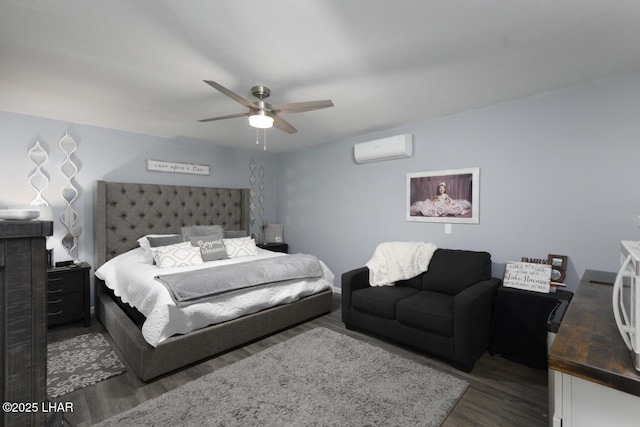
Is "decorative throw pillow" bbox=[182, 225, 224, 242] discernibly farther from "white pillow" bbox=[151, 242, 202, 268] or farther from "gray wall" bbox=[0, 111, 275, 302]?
"gray wall" bbox=[0, 111, 275, 302]

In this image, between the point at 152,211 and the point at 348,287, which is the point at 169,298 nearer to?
the point at 348,287

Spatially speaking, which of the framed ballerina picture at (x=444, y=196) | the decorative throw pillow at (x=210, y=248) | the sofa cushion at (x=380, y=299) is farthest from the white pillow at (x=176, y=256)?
the framed ballerina picture at (x=444, y=196)

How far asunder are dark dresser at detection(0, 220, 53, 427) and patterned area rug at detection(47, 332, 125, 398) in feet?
5.68

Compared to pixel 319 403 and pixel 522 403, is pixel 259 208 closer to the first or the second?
pixel 319 403

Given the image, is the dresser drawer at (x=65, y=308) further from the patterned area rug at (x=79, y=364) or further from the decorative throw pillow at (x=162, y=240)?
the decorative throw pillow at (x=162, y=240)

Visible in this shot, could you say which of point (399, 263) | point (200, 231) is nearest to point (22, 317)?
point (399, 263)

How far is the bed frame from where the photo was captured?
2.21m

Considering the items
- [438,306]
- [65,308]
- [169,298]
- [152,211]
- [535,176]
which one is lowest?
[65,308]

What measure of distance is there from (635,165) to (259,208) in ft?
15.2

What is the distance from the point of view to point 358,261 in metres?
4.13

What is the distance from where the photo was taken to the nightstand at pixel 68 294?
294cm

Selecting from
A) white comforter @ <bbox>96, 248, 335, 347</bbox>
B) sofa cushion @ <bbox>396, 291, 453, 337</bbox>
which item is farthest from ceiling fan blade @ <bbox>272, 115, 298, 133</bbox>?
sofa cushion @ <bbox>396, 291, 453, 337</bbox>

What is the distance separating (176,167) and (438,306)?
12.5 ft

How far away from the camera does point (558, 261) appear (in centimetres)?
251
